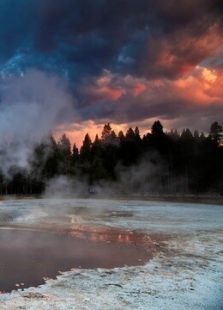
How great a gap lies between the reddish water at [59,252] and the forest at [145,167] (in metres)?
48.3

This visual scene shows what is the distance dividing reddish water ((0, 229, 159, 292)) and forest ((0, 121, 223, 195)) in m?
48.3

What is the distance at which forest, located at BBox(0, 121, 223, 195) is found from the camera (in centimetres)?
7294

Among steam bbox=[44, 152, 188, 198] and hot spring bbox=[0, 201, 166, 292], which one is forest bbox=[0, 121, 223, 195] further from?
hot spring bbox=[0, 201, 166, 292]

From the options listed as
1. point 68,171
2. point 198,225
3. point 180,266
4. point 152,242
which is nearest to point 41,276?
point 180,266

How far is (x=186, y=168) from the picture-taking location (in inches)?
2992

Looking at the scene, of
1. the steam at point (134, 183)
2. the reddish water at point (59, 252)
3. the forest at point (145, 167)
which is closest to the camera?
the reddish water at point (59, 252)

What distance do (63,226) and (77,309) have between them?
1668 cm

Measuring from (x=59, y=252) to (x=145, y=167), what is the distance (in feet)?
219

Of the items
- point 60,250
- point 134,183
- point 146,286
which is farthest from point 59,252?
point 134,183

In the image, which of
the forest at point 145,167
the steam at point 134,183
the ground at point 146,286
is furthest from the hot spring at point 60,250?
the steam at point 134,183

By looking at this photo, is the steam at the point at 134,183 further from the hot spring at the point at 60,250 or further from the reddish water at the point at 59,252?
the reddish water at the point at 59,252

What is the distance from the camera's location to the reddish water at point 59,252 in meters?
12.8

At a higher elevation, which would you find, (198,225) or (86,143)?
(86,143)

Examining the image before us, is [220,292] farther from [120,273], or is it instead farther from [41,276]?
[41,276]
